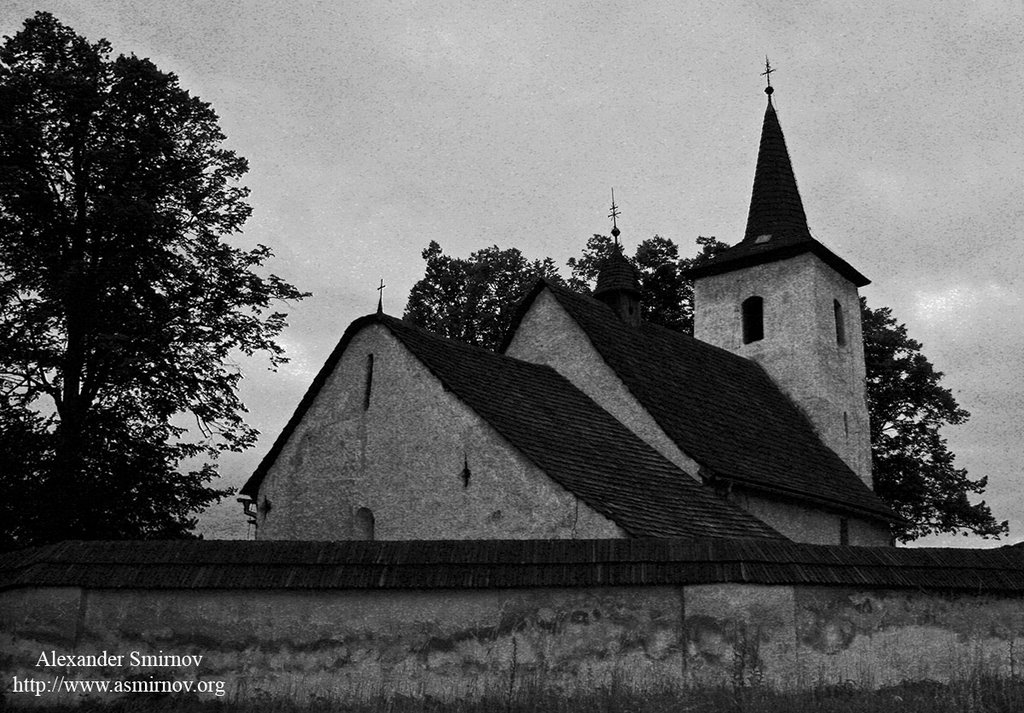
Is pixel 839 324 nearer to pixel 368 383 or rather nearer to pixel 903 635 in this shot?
pixel 368 383

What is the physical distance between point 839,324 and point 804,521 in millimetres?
8598

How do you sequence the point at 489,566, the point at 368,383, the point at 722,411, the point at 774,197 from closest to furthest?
the point at 489,566 → the point at 368,383 → the point at 722,411 → the point at 774,197

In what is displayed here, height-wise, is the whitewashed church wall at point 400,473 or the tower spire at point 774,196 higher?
the tower spire at point 774,196

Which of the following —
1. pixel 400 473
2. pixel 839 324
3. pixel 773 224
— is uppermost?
pixel 773 224

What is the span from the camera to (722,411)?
65.1 feet

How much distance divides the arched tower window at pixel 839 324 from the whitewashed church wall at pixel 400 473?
14308 millimetres

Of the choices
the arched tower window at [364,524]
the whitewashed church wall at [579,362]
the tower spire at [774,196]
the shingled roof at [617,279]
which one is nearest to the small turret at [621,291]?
the shingled roof at [617,279]

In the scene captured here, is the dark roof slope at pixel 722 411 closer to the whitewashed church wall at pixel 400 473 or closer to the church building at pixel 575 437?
the church building at pixel 575 437

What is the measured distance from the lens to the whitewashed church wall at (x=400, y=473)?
13.1 metres

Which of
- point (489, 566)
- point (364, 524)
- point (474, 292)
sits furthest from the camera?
Result: point (474, 292)

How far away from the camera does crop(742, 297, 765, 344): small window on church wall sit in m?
25.2

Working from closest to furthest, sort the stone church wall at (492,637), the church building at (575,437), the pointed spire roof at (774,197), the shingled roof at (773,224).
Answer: the stone church wall at (492,637)
the church building at (575,437)
the shingled roof at (773,224)
the pointed spire roof at (774,197)

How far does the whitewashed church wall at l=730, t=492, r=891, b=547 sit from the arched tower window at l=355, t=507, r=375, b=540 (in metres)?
5.73

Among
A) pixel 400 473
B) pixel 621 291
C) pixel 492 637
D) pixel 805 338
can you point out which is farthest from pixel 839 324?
pixel 492 637
